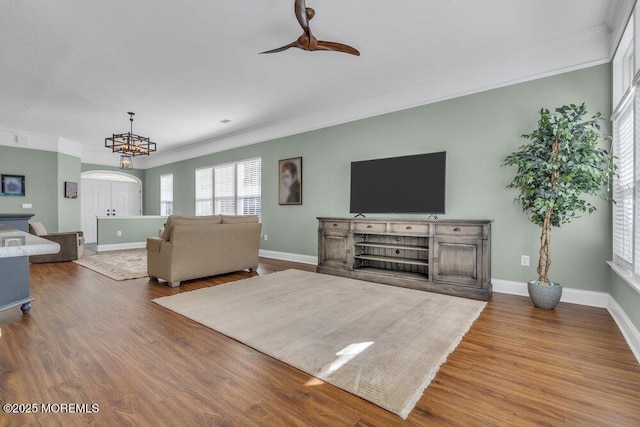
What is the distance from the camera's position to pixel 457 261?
347 centimetres

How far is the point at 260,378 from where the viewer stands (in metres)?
1.74

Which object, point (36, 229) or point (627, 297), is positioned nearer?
point (627, 297)

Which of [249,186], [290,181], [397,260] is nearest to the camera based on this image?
[397,260]

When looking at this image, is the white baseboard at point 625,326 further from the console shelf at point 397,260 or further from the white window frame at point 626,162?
the console shelf at point 397,260

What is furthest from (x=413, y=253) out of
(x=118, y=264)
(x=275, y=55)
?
(x=118, y=264)

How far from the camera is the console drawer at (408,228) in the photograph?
3691 millimetres

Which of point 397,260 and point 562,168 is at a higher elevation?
point 562,168

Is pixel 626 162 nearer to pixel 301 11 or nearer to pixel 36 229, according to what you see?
pixel 301 11

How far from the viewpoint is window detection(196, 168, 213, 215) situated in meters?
7.73

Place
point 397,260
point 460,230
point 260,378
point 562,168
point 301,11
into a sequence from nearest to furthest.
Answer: point 260,378, point 301,11, point 562,168, point 460,230, point 397,260

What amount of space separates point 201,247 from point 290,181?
2.33 meters

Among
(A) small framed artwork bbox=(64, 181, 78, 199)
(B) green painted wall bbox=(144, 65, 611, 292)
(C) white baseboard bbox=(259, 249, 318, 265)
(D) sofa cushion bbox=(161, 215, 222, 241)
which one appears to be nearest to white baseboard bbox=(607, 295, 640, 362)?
(B) green painted wall bbox=(144, 65, 611, 292)

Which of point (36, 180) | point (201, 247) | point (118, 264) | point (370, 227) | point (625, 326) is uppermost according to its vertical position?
point (36, 180)

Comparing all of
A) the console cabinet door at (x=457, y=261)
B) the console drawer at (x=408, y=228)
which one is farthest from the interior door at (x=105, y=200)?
the console cabinet door at (x=457, y=261)
